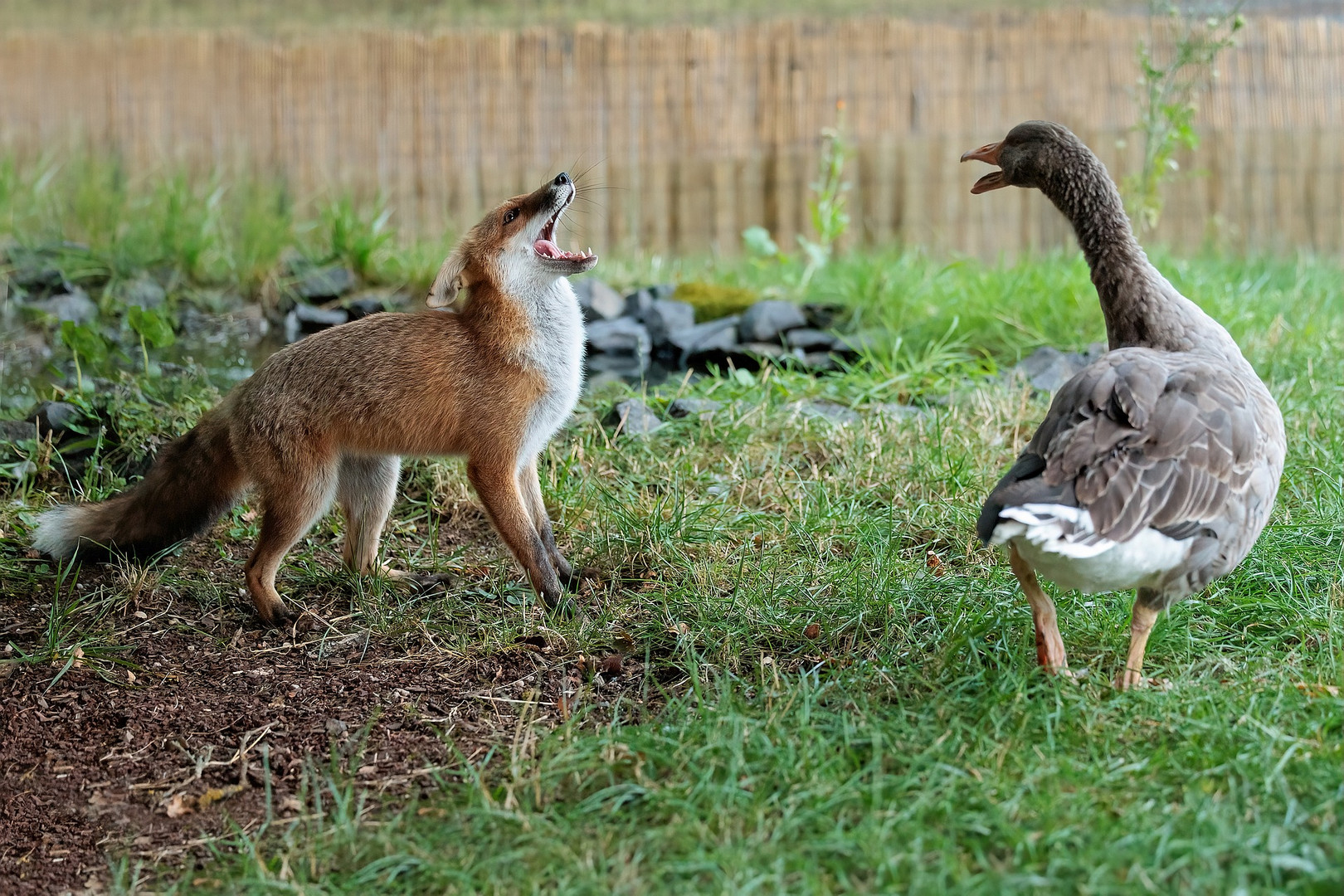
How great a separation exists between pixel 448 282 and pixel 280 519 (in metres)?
1.11

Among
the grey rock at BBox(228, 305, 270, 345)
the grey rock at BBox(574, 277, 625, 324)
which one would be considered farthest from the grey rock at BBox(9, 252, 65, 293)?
the grey rock at BBox(574, 277, 625, 324)

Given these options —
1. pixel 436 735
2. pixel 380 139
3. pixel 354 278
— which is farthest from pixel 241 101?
pixel 436 735

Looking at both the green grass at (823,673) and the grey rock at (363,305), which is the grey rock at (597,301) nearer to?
the grey rock at (363,305)

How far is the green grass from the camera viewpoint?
9.08ft

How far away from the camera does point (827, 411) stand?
6.15 meters

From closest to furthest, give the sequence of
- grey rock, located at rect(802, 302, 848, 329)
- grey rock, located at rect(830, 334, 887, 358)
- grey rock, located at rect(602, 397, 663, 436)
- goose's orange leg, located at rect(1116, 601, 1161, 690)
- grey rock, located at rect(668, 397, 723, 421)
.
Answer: goose's orange leg, located at rect(1116, 601, 1161, 690), grey rock, located at rect(602, 397, 663, 436), grey rock, located at rect(668, 397, 723, 421), grey rock, located at rect(830, 334, 887, 358), grey rock, located at rect(802, 302, 848, 329)

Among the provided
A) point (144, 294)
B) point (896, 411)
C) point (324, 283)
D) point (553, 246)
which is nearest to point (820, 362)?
point (896, 411)

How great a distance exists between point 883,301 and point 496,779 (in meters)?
4.99

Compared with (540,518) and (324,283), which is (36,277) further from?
(540,518)

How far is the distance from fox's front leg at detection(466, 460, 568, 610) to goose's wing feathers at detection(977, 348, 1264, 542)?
1.74m

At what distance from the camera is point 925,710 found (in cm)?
336

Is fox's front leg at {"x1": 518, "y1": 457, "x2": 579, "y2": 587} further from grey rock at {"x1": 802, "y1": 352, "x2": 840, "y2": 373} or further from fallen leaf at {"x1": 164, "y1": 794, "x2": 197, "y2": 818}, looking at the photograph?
grey rock at {"x1": 802, "y1": 352, "x2": 840, "y2": 373}

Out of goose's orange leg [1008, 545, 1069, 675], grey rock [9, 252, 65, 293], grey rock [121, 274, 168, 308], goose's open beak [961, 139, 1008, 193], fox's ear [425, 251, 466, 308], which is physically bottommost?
goose's orange leg [1008, 545, 1069, 675]

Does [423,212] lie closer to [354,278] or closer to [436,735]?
[354,278]
